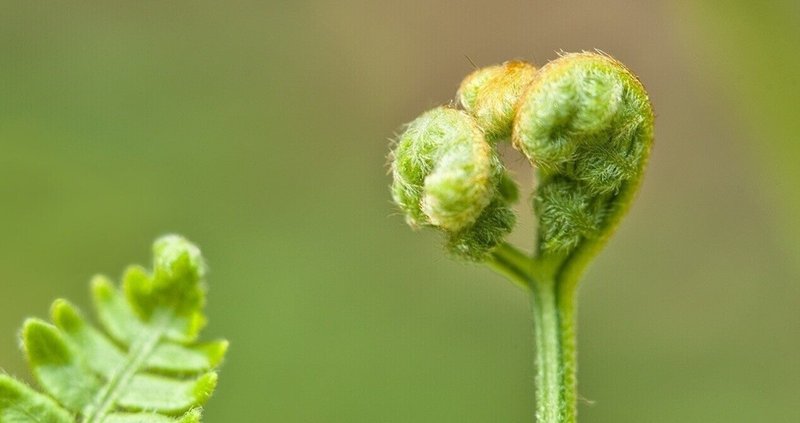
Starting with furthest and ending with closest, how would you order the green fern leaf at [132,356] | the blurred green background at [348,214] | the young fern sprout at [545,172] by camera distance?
1. the blurred green background at [348,214]
2. the green fern leaf at [132,356]
3. the young fern sprout at [545,172]

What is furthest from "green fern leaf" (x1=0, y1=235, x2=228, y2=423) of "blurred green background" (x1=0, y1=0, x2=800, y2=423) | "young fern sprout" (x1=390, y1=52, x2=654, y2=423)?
"blurred green background" (x1=0, y1=0, x2=800, y2=423)

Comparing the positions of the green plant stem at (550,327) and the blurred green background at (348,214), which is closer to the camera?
the green plant stem at (550,327)

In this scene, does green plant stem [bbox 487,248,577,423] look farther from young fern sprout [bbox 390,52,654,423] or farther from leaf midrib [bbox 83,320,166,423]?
leaf midrib [bbox 83,320,166,423]

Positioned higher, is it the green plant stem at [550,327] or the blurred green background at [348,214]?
the blurred green background at [348,214]

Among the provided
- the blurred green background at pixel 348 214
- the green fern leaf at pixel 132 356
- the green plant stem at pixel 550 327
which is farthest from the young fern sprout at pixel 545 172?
the blurred green background at pixel 348 214

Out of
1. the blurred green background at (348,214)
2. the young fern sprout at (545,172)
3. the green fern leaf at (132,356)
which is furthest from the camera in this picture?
the blurred green background at (348,214)

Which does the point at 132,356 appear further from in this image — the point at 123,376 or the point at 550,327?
the point at 550,327

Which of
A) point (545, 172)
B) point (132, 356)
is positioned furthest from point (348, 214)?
point (545, 172)

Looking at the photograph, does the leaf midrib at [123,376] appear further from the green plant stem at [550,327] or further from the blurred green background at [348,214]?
the blurred green background at [348,214]

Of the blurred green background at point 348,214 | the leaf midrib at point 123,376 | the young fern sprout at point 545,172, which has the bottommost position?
the leaf midrib at point 123,376
